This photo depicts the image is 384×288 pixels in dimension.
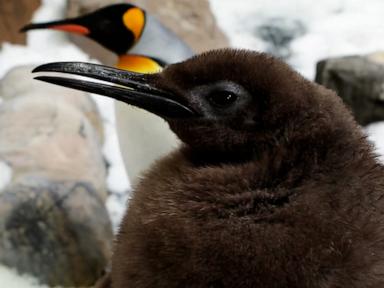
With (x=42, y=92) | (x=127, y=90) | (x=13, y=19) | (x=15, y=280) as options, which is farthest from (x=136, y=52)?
(x=127, y=90)

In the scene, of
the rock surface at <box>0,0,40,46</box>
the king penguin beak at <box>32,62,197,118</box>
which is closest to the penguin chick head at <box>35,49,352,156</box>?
the king penguin beak at <box>32,62,197,118</box>

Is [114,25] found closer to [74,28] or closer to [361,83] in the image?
[74,28]

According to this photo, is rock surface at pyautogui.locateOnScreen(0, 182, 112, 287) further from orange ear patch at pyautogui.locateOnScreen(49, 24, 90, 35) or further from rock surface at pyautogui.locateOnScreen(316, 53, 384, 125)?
rock surface at pyautogui.locateOnScreen(316, 53, 384, 125)

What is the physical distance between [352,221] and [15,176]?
897 millimetres

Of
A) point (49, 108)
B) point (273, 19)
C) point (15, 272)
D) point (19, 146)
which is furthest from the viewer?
point (273, 19)

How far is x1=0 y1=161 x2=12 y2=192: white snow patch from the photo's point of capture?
135 centimetres

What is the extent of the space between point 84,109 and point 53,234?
1.75 ft

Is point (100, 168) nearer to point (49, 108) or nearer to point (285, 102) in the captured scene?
point (49, 108)

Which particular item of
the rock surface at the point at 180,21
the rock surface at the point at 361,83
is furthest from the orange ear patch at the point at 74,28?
the rock surface at the point at 361,83

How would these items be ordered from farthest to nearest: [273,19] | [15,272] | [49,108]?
[273,19]
[49,108]
[15,272]

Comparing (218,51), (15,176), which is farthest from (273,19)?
(218,51)

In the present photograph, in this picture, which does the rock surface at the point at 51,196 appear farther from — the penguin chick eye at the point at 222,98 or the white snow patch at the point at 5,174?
the penguin chick eye at the point at 222,98

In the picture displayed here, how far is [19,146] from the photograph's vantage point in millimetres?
1453

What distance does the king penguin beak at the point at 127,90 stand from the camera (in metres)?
0.66
